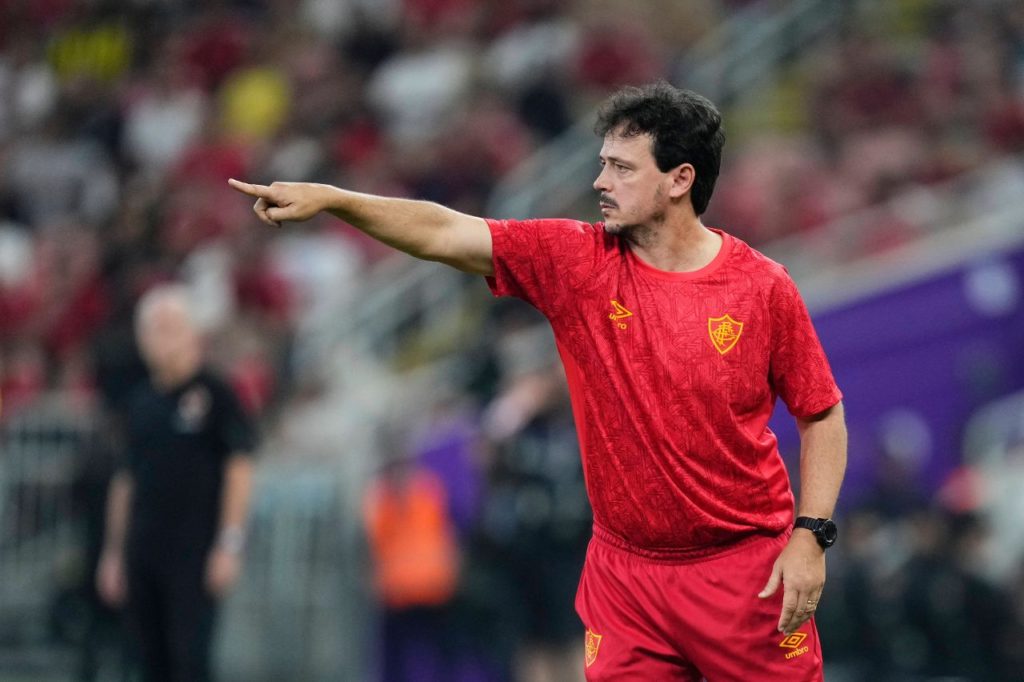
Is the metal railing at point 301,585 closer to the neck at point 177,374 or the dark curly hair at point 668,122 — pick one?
the neck at point 177,374

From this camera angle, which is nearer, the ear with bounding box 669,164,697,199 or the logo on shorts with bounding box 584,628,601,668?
the ear with bounding box 669,164,697,199

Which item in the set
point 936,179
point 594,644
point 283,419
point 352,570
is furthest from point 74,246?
point 594,644

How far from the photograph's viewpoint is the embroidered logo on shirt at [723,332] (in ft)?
15.3

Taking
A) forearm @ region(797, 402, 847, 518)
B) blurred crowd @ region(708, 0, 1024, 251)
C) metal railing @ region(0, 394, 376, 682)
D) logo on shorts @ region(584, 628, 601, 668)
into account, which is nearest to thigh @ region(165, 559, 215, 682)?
metal railing @ region(0, 394, 376, 682)

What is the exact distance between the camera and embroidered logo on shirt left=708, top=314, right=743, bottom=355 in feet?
15.3

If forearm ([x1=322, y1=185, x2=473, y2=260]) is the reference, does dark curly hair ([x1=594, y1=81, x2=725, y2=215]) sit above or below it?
above

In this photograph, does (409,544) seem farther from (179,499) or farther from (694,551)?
(694,551)

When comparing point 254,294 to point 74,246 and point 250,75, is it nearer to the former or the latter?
point 74,246

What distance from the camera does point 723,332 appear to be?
4668 millimetres

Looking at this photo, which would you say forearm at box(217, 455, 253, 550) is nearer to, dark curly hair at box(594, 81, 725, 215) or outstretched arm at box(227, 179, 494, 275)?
outstretched arm at box(227, 179, 494, 275)

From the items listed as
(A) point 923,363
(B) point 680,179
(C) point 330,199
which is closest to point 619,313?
(B) point 680,179

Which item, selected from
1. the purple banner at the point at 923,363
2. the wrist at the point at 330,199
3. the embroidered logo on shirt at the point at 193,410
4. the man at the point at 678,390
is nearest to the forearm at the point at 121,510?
the embroidered logo on shirt at the point at 193,410

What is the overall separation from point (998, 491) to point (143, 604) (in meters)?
A: 4.84

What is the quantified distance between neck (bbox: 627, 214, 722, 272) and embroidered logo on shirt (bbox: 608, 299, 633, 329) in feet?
0.53
